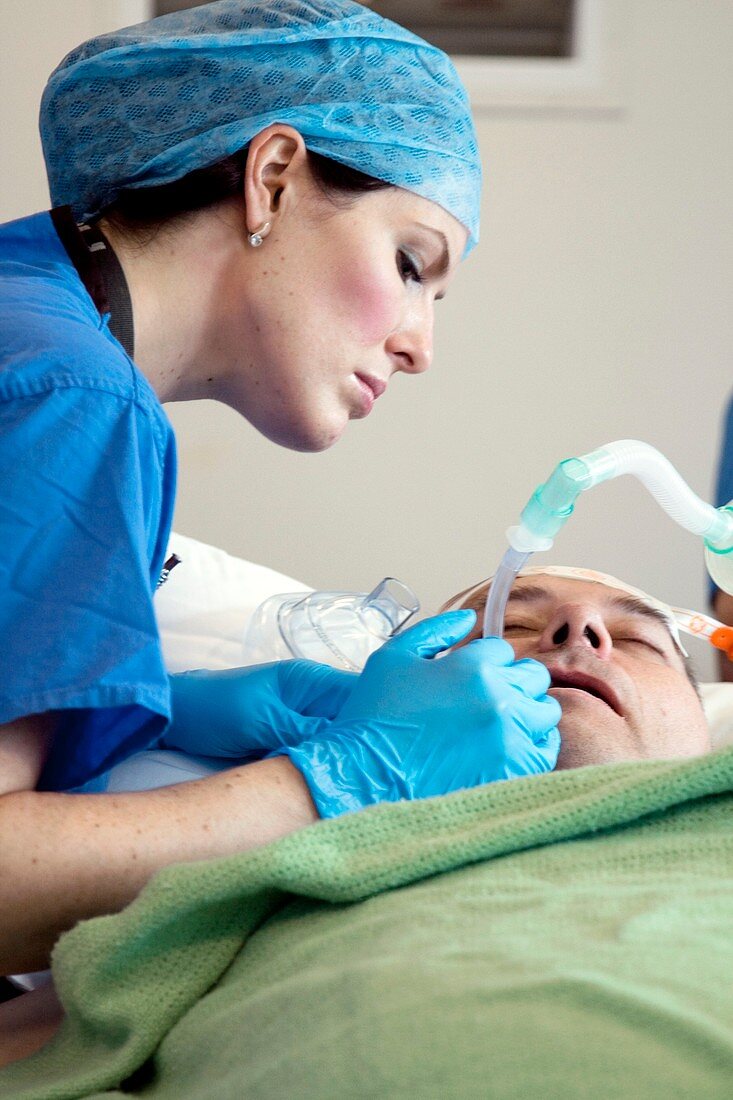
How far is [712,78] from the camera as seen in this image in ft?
7.88

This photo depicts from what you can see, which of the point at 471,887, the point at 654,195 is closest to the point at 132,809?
the point at 471,887

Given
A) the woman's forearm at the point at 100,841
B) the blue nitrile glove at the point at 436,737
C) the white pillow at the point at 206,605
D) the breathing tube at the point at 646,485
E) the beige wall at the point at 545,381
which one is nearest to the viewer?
the woman's forearm at the point at 100,841

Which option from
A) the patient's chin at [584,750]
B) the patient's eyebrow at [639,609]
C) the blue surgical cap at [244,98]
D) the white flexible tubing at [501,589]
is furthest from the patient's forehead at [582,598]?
the blue surgical cap at [244,98]

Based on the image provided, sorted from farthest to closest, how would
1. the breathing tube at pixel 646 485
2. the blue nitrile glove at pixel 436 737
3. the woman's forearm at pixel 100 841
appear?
the breathing tube at pixel 646 485 < the blue nitrile glove at pixel 436 737 < the woman's forearm at pixel 100 841

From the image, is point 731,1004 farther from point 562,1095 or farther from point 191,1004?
point 191,1004

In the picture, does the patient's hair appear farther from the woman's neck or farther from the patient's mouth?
the woman's neck

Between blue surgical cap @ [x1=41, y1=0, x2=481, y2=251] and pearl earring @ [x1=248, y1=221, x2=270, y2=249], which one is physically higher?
blue surgical cap @ [x1=41, y1=0, x2=481, y2=251]

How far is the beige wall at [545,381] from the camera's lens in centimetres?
240

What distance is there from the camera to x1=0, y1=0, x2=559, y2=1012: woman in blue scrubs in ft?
2.91

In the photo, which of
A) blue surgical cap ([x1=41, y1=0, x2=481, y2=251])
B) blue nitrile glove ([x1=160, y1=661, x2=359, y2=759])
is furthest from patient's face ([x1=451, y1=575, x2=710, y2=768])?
blue surgical cap ([x1=41, y1=0, x2=481, y2=251])

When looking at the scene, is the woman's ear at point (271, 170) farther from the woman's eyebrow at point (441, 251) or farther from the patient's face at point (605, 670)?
the patient's face at point (605, 670)

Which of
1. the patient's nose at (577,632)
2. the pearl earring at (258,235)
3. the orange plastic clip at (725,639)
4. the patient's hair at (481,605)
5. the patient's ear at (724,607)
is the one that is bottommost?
the patient's ear at (724,607)

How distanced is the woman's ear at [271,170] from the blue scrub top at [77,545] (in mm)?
320

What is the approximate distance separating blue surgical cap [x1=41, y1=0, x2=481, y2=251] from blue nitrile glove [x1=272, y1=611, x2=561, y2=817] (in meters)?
0.57
